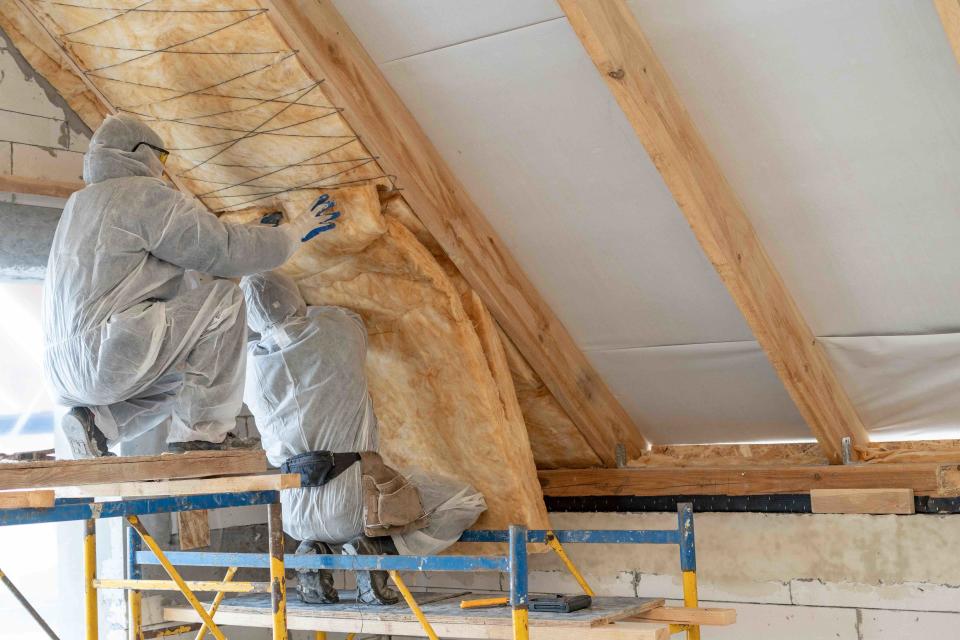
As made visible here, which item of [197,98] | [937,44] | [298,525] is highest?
[197,98]

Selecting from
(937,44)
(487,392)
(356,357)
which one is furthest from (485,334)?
(937,44)

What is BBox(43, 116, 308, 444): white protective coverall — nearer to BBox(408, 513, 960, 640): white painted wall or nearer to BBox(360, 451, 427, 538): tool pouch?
BBox(360, 451, 427, 538): tool pouch

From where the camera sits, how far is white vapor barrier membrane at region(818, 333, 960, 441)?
3.59 meters

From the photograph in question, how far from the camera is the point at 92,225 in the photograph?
2861 mm

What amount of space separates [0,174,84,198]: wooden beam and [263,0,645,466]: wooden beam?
1.14m

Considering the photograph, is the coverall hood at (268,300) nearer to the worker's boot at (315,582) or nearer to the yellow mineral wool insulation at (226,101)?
the yellow mineral wool insulation at (226,101)

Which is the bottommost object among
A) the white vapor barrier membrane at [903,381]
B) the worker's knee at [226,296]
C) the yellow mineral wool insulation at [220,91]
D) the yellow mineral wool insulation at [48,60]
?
the white vapor barrier membrane at [903,381]

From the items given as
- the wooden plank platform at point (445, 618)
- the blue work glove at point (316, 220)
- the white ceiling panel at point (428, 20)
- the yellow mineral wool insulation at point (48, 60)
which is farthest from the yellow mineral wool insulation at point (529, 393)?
the yellow mineral wool insulation at point (48, 60)

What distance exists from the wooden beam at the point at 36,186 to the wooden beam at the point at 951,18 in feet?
9.60

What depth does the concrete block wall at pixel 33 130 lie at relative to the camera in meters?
3.63

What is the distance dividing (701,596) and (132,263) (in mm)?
2695

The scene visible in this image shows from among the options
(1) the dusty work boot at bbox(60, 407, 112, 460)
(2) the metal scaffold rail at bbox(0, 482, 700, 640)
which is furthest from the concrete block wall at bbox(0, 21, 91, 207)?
(2) the metal scaffold rail at bbox(0, 482, 700, 640)

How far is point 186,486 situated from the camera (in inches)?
107

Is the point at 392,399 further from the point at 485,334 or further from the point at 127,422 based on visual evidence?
the point at 127,422
